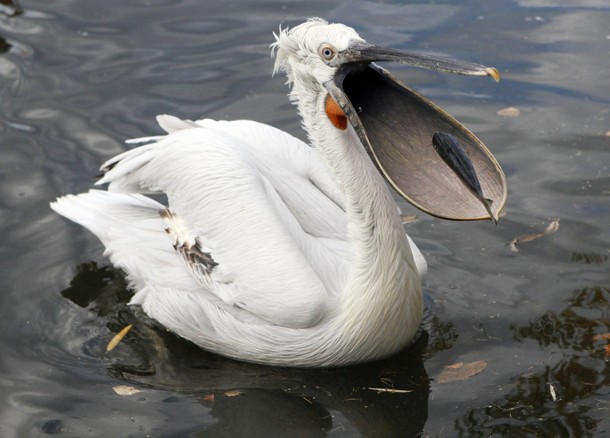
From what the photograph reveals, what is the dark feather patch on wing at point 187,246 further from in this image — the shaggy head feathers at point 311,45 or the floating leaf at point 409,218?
the floating leaf at point 409,218

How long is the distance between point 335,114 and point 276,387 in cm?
Result: 120

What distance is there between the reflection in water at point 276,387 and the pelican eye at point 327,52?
4.46ft

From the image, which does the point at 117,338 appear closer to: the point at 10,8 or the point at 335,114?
the point at 335,114

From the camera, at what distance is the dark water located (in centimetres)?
425

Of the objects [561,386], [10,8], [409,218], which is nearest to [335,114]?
[561,386]

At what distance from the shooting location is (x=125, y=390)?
4387 millimetres

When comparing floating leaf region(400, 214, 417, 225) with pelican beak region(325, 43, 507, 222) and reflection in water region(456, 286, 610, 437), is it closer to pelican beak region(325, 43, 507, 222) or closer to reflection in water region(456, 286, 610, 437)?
reflection in water region(456, 286, 610, 437)

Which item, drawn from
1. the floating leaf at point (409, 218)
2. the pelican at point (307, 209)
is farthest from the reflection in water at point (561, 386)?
the floating leaf at point (409, 218)

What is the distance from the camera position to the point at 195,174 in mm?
4512

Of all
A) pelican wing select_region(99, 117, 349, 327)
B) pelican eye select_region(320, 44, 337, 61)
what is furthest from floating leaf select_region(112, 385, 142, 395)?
pelican eye select_region(320, 44, 337, 61)

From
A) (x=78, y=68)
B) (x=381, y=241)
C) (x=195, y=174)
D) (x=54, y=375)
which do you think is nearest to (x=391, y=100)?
(x=381, y=241)

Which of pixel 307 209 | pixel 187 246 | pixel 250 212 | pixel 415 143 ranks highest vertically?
pixel 415 143

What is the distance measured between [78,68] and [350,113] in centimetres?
367

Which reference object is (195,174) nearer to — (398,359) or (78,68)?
(398,359)
